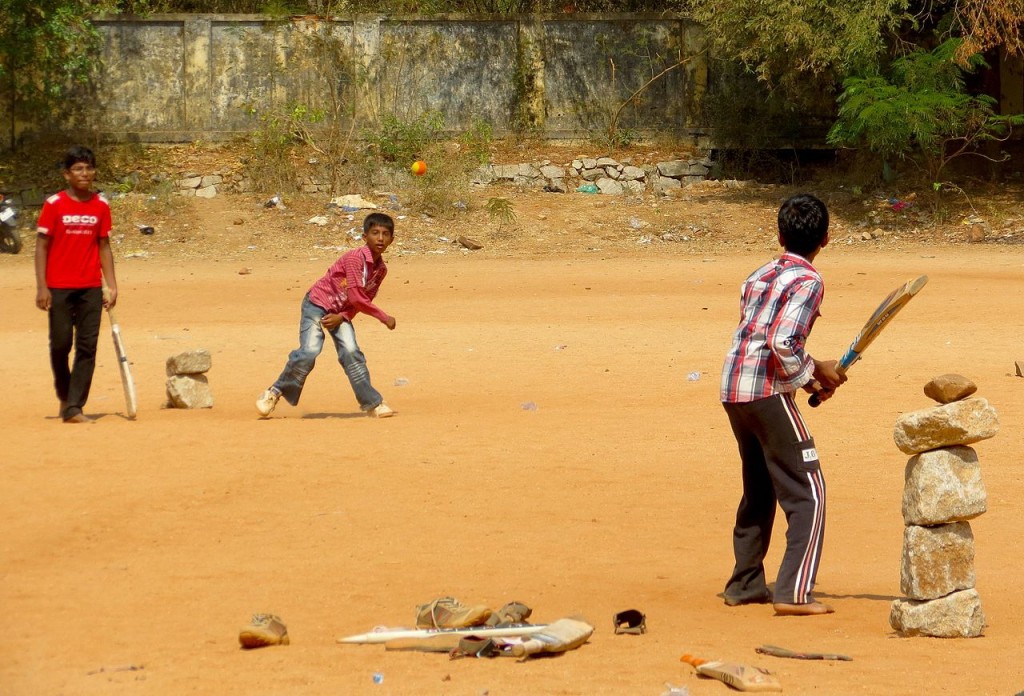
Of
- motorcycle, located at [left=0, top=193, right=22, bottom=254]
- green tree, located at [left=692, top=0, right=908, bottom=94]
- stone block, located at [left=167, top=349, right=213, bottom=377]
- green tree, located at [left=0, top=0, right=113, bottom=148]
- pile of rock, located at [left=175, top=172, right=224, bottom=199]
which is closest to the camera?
stone block, located at [left=167, top=349, right=213, bottom=377]

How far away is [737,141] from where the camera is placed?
23516 millimetres

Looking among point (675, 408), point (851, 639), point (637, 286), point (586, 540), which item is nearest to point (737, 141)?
point (637, 286)

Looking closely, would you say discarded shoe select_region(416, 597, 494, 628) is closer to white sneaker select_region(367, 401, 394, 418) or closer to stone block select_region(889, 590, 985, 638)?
stone block select_region(889, 590, 985, 638)

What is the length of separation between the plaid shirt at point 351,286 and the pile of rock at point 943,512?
455cm

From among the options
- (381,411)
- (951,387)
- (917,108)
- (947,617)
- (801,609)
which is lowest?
(381,411)

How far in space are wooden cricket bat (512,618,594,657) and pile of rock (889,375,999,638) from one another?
3.77 feet

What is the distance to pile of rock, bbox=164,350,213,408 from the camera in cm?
978

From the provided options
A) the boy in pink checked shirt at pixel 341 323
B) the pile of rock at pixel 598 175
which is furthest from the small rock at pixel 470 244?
the boy in pink checked shirt at pixel 341 323

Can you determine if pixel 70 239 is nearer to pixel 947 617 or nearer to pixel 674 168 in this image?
pixel 947 617

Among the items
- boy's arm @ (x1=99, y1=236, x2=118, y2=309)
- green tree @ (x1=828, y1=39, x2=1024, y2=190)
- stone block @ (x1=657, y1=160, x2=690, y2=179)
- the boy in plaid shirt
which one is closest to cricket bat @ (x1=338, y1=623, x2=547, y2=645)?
the boy in plaid shirt

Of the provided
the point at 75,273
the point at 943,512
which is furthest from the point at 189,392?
the point at 943,512

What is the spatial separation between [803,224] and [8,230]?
16743 millimetres

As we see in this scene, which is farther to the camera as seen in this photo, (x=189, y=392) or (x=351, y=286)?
(x=189, y=392)

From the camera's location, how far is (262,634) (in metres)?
4.71
